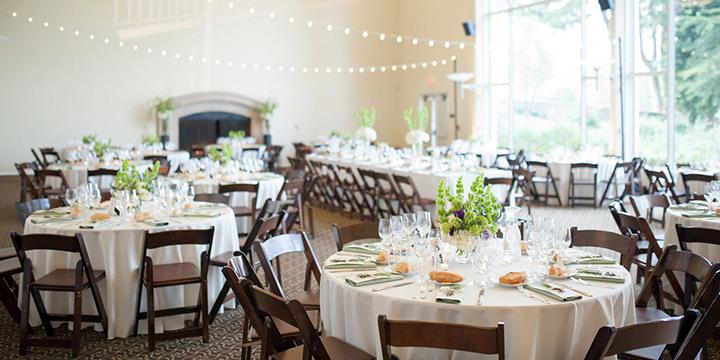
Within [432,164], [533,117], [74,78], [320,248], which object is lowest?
[320,248]

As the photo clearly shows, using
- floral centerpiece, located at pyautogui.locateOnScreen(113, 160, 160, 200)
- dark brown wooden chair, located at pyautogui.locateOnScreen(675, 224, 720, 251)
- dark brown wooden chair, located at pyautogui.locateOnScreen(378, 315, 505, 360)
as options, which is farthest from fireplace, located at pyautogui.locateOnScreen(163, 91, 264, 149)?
dark brown wooden chair, located at pyautogui.locateOnScreen(378, 315, 505, 360)

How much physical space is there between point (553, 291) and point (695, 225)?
9.08 ft

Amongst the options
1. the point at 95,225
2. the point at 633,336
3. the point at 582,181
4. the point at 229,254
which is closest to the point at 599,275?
the point at 633,336

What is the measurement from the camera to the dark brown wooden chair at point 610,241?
4285mm

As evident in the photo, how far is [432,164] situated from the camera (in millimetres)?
10117

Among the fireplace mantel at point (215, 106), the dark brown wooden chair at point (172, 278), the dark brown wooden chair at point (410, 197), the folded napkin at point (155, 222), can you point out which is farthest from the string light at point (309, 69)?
the dark brown wooden chair at point (172, 278)

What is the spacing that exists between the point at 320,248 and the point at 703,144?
26.0ft

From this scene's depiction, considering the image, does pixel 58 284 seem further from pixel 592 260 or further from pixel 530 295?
pixel 592 260

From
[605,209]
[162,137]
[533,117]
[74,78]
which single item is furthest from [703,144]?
[74,78]

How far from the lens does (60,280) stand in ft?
15.9

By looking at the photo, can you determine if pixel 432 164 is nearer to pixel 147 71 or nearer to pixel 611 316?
pixel 611 316

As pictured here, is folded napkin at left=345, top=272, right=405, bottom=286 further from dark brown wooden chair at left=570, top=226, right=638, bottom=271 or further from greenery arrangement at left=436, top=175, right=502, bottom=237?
dark brown wooden chair at left=570, top=226, right=638, bottom=271

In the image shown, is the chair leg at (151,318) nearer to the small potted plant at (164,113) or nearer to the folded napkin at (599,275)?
the folded napkin at (599,275)

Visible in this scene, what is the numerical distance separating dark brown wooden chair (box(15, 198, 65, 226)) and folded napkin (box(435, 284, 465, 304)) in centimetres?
422
